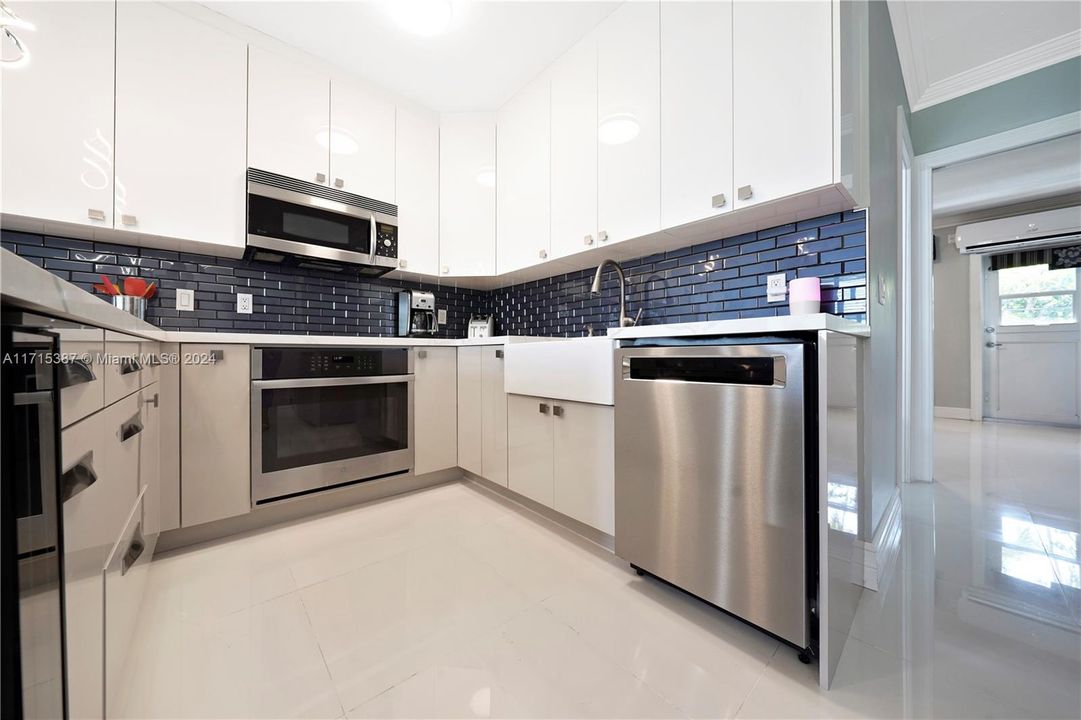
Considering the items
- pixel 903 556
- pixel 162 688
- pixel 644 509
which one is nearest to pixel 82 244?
pixel 162 688

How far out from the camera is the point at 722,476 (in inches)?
45.8

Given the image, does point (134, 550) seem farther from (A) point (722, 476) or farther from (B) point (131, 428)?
(A) point (722, 476)

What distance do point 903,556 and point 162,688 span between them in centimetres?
251

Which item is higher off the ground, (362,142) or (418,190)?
(362,142)

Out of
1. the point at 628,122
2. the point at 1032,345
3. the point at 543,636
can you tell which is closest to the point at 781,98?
the point at 628,122

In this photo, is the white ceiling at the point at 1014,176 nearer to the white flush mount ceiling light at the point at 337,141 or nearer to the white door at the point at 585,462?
the white door at the point at 585,462

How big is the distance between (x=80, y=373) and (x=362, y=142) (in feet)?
7.08

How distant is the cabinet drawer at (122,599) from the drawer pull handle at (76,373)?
406 millimetres

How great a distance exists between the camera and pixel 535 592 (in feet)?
4.62

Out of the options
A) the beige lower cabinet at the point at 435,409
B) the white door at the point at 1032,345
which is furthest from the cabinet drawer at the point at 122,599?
the white door at the point at 1032,345

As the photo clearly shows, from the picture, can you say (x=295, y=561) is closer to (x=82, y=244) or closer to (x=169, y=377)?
(x=169, y=377)

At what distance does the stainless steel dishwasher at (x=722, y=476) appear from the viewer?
1037 millimetres

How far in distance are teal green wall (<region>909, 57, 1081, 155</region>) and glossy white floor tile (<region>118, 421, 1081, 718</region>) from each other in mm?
2349

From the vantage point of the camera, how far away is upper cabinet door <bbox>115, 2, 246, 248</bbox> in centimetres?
177
